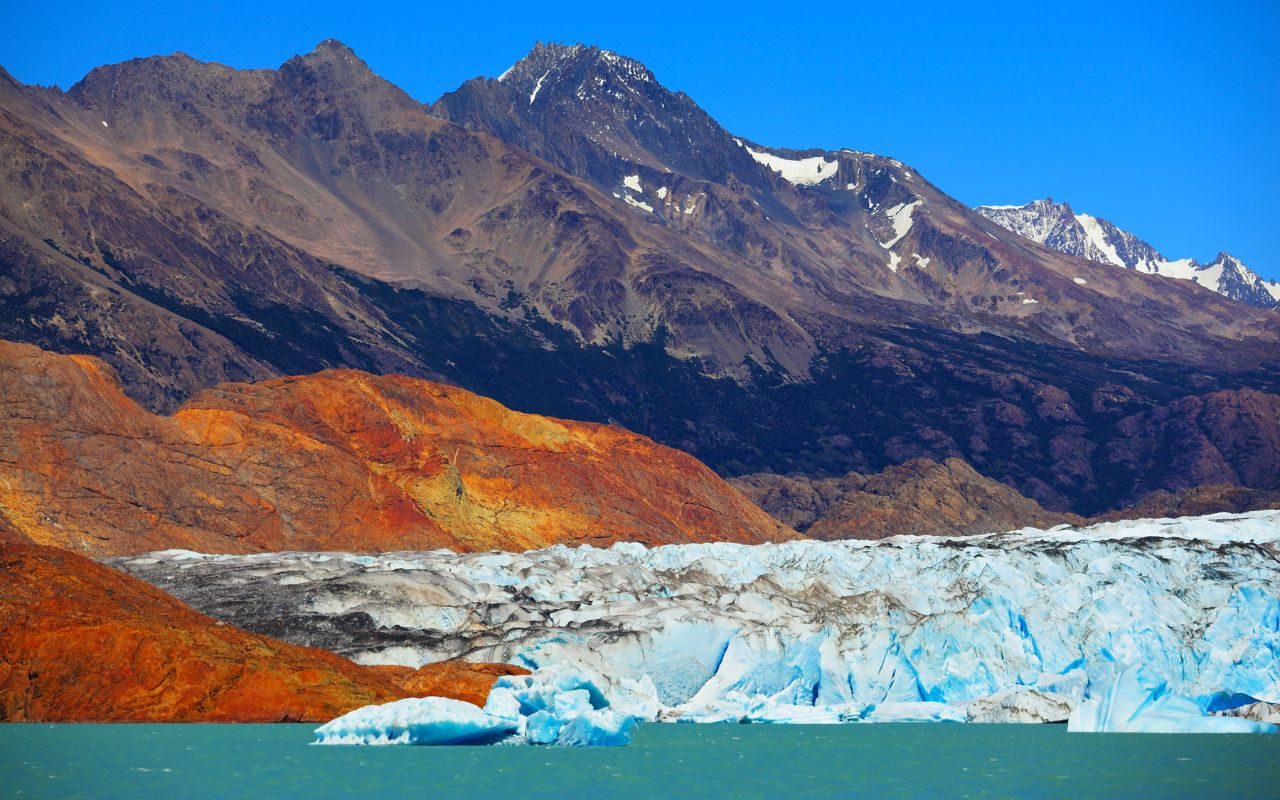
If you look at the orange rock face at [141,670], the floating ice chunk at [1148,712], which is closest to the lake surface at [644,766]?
the floating ice chunk at [1148,712]

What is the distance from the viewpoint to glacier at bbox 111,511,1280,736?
58500mm

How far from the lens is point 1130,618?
6303 centimetres

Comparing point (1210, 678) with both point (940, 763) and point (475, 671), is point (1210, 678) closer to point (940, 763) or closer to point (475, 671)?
point (940, 763)

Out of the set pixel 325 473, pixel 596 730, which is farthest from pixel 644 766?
pixel 325 473

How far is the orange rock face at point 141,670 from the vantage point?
170 ft

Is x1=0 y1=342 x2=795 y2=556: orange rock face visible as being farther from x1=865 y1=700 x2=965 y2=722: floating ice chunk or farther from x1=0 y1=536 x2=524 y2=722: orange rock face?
x1=865 y1=700 x2=965 y2=722: floating ice chunk

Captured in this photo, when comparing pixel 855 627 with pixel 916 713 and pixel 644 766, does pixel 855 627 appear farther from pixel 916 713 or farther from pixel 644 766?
pixel 644 766

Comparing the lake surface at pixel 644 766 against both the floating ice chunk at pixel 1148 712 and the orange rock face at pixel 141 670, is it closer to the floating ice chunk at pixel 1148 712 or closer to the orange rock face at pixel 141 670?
the floating ice chunk at pixel 1148 712

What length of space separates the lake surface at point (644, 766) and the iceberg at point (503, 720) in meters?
0.51

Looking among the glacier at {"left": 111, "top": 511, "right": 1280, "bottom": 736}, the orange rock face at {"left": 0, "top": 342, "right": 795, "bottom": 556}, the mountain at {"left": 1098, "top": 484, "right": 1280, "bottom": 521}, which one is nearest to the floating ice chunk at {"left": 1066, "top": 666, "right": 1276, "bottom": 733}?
the glacier at {"left": 111, "top": 511, "right": 1280, "bottom": 736}

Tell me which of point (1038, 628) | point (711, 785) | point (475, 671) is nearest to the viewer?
point (711, 785)

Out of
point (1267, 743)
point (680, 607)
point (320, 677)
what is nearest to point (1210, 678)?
point (1267, 743)

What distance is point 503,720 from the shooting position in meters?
45.2

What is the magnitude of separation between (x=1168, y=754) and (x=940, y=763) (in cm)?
732
